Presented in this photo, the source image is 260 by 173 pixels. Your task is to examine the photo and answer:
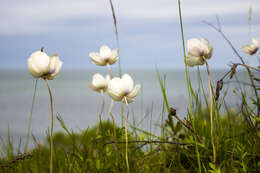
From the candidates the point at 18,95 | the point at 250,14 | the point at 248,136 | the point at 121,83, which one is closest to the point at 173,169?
the point at 248,136

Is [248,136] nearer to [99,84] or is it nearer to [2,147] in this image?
[99,84]

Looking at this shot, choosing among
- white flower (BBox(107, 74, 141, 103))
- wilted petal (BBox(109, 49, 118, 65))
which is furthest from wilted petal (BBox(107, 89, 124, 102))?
wilted petal (BBox(109, 49, 118, 65))

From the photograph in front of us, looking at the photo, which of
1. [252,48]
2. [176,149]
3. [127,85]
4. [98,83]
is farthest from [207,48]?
[252,48]

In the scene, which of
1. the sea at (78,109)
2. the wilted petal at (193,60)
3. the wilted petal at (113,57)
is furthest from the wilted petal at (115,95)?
the wilted petal at (113,57)

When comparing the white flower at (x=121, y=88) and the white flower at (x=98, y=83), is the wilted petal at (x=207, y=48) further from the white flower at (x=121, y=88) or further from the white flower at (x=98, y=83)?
the white flower at (x=98, y=83)

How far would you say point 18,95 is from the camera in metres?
38.2

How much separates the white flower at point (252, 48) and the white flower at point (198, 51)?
974 mm

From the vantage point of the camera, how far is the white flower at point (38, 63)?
2.65 feet

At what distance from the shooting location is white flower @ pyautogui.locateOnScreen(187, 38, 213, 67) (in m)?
0.94

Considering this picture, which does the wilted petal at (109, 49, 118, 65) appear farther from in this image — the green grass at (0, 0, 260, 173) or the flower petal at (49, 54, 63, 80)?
the flower petal at (49, 54, 63, 80)

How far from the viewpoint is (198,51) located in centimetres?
95

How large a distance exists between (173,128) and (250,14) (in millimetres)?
1093

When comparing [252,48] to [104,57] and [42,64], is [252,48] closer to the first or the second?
[104,57]

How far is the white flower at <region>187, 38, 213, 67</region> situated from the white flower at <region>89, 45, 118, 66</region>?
47 cm
